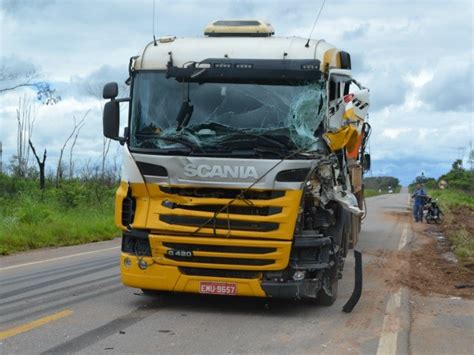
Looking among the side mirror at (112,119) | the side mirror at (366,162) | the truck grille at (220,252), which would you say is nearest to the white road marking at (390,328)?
the truck grille at (220,252)

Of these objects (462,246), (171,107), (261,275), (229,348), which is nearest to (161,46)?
(171,107)

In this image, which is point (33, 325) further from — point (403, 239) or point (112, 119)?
point (403, 239)

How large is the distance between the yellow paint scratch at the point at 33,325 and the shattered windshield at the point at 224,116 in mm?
2097

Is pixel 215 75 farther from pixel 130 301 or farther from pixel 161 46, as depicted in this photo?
pixel 130 301

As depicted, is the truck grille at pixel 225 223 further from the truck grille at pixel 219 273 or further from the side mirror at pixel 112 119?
the side mirror at pixel 112 119

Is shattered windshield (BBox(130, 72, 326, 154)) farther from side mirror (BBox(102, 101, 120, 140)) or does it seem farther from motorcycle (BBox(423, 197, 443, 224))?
motorcycle (BBox(423, 197, 443, 224))

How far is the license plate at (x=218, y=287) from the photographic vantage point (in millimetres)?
6848

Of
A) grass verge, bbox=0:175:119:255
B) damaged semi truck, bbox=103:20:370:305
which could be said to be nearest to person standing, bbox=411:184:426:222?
grass verge, bbox=0:175:119:255

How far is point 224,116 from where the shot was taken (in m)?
7.10

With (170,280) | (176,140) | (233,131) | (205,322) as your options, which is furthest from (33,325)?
(233,131)

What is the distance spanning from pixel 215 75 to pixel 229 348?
324 cm

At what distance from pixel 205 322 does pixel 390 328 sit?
2029mm

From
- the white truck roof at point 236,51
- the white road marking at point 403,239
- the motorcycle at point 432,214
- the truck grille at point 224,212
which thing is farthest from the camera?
the motorcycle at point 432,214

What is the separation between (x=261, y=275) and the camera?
270 inches
